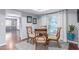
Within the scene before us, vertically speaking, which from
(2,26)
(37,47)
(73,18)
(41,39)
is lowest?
(37,47)

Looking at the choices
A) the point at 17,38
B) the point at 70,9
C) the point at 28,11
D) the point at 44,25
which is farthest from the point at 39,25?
the point at 70,9

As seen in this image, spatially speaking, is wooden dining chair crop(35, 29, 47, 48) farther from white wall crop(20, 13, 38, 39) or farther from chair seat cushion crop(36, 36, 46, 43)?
white wall crop(20, 13, 38, 39)

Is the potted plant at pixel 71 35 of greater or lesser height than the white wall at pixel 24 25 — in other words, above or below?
below

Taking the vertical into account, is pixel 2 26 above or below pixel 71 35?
above

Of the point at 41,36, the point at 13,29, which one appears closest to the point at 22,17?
the point at 13,29

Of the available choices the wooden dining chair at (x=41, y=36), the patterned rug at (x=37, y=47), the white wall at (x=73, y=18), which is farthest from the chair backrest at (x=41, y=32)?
the white wall at (x=73, y=18)

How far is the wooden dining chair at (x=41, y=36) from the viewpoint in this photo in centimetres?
226

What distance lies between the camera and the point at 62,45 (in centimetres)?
224

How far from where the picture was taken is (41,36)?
2.31 m

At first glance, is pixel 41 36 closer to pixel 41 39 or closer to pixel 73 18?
pixel 41 39

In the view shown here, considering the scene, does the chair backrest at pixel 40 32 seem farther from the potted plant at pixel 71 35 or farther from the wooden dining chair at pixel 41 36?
the potted plant at pixel 71 35

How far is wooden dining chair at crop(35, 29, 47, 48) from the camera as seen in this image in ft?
7.42

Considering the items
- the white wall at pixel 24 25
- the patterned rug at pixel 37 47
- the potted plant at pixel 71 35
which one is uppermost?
the white wall at pixel 24 25
